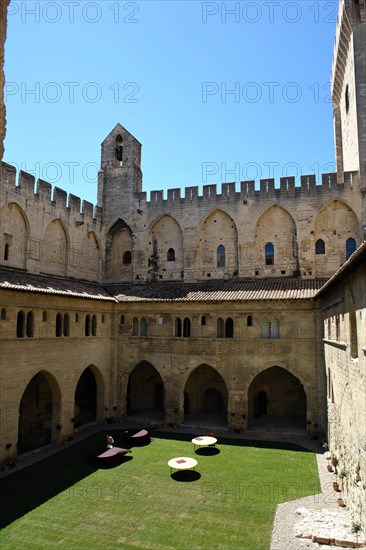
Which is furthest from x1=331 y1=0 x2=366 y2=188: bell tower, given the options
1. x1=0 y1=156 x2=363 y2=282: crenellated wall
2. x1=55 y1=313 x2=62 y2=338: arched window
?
x1=55 y1=313 x2=62 y2=338: arched window

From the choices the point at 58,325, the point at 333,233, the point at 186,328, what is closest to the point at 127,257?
the point at 186,328

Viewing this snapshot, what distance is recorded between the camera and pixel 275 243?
27797 mm

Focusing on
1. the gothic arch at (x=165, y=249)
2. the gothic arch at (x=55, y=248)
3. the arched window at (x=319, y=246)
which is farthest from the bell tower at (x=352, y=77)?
the gothic arch at (x=55, y=248)

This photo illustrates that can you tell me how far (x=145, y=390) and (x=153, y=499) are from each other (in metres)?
14.7

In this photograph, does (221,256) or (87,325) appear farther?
(221,256)

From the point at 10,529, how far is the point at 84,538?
2385mm

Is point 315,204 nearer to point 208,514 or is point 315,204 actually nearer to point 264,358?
point 264,358

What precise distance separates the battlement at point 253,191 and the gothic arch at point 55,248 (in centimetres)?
654

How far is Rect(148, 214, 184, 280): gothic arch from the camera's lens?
29.9 m

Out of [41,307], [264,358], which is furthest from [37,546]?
[264,358]

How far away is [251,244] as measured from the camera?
92.0ft

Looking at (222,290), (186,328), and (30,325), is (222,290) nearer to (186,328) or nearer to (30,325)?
(186,328)

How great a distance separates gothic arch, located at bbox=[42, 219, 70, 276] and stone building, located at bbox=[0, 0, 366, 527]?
3.5 inches

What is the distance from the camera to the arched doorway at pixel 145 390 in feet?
96.3
